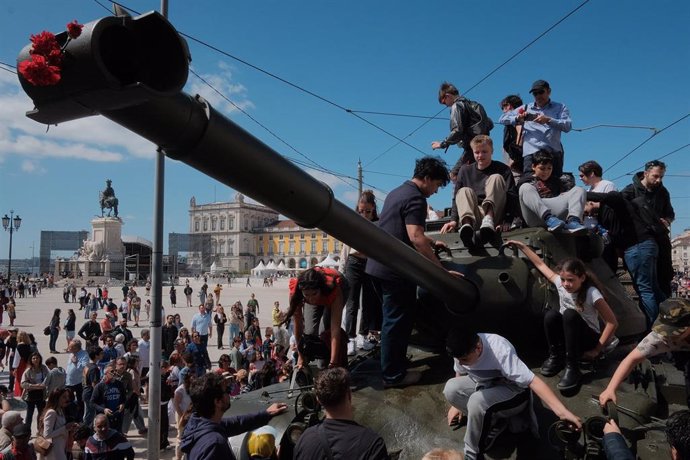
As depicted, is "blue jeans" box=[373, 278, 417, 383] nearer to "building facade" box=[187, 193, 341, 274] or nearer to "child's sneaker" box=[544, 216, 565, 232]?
"child's sneaker" box=[544, 216, 565, 232]

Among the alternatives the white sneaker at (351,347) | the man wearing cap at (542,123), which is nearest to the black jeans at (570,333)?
the white sneaker at (351,347)

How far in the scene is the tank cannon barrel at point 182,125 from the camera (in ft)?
7.35

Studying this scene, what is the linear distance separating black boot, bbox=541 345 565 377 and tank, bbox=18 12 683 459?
0.42ft

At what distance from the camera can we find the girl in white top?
14.8ft

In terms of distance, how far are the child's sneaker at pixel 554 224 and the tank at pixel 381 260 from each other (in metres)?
0.07

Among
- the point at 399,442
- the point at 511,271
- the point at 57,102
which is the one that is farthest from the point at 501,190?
the point at 57,102

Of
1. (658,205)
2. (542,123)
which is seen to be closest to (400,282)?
(542,123)

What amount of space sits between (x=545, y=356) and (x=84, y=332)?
1510 cm

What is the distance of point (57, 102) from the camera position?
2.28 metres

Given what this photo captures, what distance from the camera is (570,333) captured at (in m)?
4.53

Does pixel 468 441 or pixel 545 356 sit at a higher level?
pixel 545 356

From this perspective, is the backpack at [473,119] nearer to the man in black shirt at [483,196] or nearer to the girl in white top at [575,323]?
A: the man in black shirt at [483,196]

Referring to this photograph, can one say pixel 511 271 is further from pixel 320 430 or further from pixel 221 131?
pixel 221 131

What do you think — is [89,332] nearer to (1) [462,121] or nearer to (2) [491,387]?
(1) [462,121]
